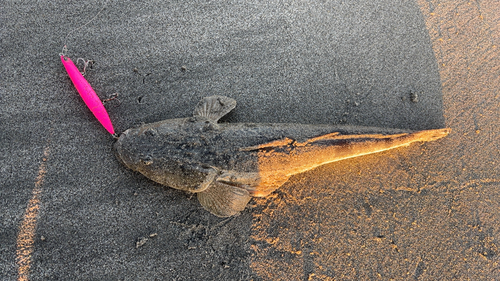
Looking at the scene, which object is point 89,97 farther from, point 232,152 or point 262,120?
point 262,120

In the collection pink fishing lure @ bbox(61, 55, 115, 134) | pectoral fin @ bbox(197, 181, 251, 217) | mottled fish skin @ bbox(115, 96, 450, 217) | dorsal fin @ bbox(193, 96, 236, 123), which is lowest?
pectoral fin @ bbox(197, 181, 251, 217)

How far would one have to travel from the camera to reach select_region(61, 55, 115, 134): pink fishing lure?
9.93ft

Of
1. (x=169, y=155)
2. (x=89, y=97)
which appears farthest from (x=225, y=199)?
(x=89, y=97)

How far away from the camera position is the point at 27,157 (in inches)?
→ 119

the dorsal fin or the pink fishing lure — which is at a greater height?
the pink fishing lure

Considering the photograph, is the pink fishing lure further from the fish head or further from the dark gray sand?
the fish head

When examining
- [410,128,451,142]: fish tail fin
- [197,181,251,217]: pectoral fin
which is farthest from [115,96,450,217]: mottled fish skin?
[410,128,451,142]: fish tail fin

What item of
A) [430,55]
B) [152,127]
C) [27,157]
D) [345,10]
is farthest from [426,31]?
[27,157]

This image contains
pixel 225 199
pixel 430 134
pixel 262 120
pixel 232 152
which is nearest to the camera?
pixel 232 152

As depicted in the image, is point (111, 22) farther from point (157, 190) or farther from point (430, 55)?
point (430, 55)

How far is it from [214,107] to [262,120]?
587mm

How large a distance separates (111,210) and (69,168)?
2.19ft

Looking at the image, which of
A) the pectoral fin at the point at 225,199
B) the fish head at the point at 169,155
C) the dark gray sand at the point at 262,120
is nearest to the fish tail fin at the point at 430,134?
the dark gray sand at the point at 262,120

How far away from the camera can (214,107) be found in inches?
123
